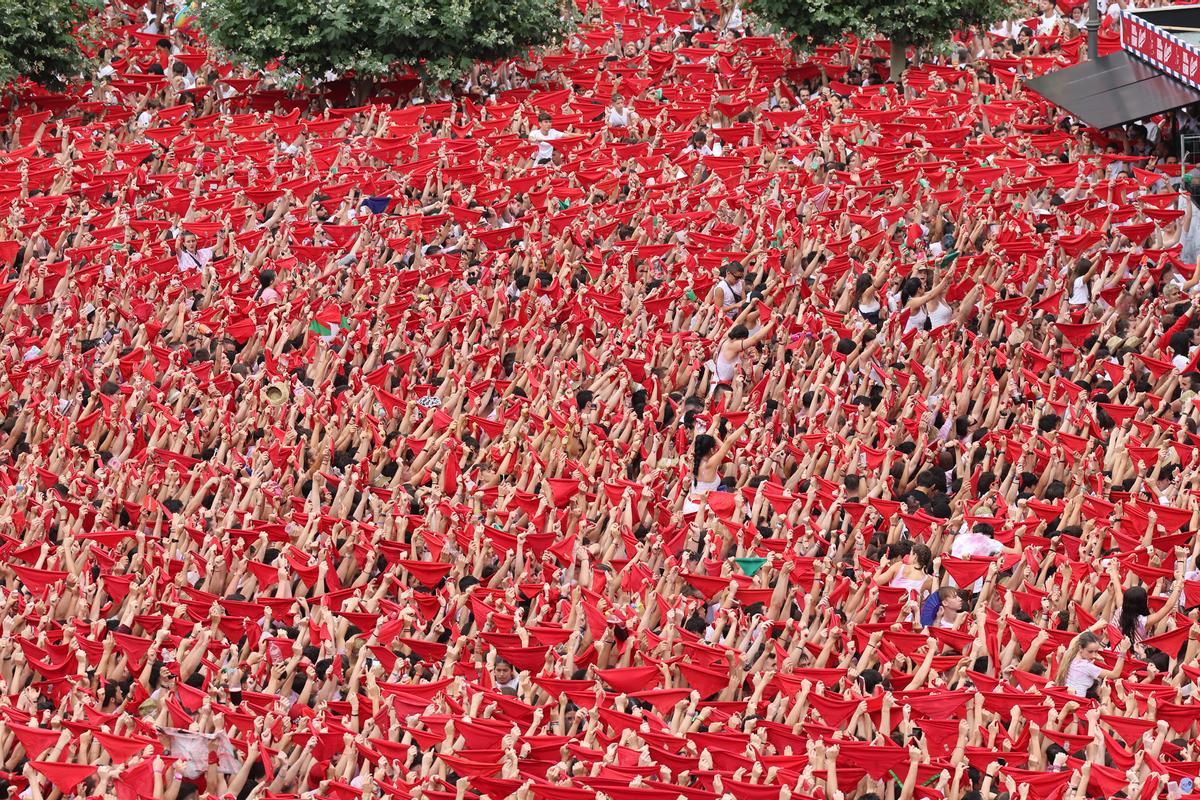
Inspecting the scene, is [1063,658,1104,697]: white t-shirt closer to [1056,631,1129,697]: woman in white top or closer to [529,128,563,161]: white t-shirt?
[1056,631,1129,697]: woman in white top

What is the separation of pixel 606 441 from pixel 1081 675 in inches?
189

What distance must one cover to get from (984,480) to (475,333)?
4.98m

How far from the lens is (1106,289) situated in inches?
755

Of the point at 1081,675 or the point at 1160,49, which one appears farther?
the point at 1160,49

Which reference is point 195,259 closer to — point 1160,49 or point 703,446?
point 703,446

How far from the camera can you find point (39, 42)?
26047mm

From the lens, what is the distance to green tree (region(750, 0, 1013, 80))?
25.5 metres

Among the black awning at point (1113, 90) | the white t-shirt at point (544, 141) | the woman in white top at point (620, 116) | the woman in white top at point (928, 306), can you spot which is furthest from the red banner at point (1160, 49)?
the white t-shirt at point (544, 141)

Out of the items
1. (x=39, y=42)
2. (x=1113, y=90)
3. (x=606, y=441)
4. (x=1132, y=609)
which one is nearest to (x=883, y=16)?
(x=1113, y=90)

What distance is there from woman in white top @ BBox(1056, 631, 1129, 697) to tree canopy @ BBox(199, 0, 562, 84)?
14.4 m

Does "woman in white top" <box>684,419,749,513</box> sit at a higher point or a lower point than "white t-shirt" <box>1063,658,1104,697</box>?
higher

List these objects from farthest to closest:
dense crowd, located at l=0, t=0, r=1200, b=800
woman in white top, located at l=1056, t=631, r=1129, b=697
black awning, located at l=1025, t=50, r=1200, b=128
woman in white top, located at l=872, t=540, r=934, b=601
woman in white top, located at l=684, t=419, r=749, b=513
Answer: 1. black awning, located at l=1025, t=50, r=1200, b=128
2. woman in white top, located at l=684, t=419, r=749, b=513
3. woman in white top, located at l=872, t=540, r=934, b=601
4. woman in white top, located at l=1056, t=631, r=1129, b=697
5. dense crowd, located at l=0, t=0, r=1200, b=800

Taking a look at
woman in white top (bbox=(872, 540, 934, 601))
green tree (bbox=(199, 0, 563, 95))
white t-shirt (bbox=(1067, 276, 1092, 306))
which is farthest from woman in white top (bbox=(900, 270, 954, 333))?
green tree (bbox=(199, 0, 563, 95))

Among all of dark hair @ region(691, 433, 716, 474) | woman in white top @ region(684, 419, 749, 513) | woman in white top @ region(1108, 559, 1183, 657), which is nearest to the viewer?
woman in white top @ region(1108, 559, 1183, 657)
